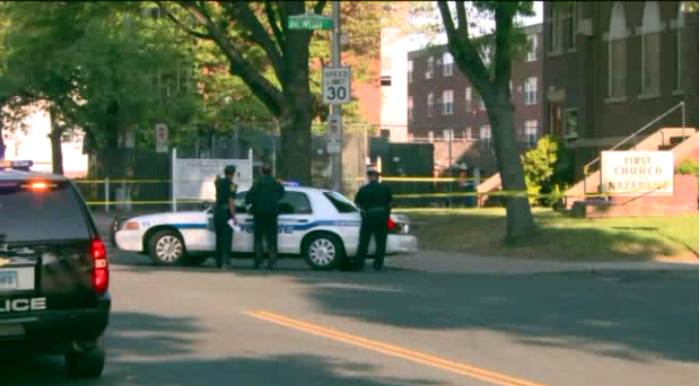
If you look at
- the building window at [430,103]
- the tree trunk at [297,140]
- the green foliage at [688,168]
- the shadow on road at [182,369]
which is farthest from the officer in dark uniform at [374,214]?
the building window at [430,103]

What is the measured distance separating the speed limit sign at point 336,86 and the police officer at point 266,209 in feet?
16.9

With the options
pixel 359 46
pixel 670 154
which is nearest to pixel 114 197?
pixel 359 46

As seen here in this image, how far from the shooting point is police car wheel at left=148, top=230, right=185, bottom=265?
20656 mm

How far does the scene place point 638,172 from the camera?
27.3 metres

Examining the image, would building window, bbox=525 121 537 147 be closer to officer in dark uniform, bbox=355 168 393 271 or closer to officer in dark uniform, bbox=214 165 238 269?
officer in dark uniform, bbox=355 168 393 271

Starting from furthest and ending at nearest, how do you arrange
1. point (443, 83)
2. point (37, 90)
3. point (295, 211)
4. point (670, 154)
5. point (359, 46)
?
1. point (443, 83)
2. point (359, 46)
3. point (37, 90)
4. point (670, 154)
5. point (295, 211)

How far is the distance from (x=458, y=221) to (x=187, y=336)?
1651 centimetres

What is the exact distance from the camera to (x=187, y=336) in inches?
477

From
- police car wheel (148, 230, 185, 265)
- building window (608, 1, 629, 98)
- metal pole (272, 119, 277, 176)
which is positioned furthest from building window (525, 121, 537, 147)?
police car wheel (148, 230, 185, 265)

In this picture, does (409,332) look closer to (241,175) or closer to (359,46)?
(241,175)

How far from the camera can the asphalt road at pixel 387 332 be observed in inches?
398

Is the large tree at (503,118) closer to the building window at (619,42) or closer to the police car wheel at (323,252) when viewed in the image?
the building window at (619,42)

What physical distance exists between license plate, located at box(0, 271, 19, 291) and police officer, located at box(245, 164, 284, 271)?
37.1 feet

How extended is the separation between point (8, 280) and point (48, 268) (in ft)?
0.97
